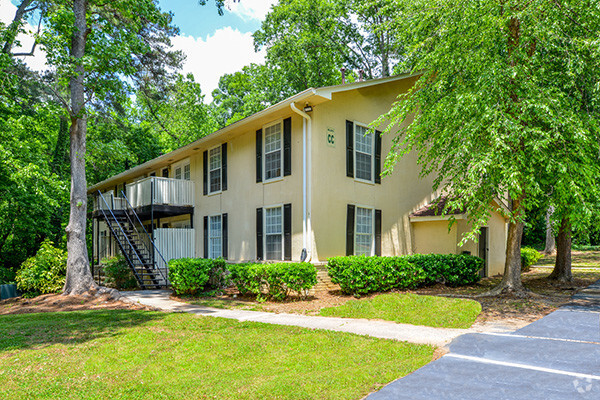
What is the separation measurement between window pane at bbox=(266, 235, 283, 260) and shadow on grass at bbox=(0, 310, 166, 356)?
4.35m

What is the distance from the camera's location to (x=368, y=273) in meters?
10.8

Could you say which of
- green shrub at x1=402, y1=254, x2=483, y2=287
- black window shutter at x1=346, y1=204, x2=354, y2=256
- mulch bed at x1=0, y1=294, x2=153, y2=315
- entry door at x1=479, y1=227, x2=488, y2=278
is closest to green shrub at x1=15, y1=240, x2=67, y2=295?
mulch bed at x1=0, y1=294, x2=153, y2=315

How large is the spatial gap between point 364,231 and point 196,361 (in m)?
8.54

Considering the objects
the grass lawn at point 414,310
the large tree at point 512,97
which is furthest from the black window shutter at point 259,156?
the grass lawn at point 414,310

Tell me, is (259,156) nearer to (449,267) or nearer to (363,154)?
(363,154)

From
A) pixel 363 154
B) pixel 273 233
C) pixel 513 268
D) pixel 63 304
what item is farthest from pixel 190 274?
pixel 513 268

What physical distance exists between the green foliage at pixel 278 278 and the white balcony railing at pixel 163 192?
6.52m

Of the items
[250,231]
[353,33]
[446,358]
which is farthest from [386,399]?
[353,33]

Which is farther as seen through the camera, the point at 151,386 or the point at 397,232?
the point at 397,232

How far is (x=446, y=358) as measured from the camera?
5211 mm

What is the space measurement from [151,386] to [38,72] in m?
17.4

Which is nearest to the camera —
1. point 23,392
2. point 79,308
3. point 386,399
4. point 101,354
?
point 386,399

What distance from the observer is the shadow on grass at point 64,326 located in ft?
22.3

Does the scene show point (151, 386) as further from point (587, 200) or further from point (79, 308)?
point (587, 200)
